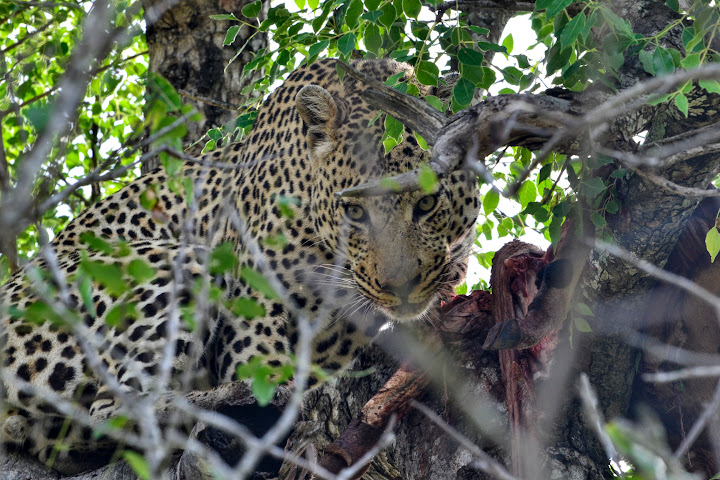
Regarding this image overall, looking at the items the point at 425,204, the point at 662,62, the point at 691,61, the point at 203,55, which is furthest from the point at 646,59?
the point at 203,55

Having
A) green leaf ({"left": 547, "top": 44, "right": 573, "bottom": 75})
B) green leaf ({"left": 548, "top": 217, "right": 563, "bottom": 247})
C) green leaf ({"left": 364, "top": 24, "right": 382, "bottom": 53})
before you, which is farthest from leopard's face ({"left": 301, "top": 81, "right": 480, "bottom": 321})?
green leaf ({"left": 547, "top": 44, "right": 573, "bottom": 75})

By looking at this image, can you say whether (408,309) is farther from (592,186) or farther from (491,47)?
(491,47)

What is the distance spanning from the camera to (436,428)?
186 inches

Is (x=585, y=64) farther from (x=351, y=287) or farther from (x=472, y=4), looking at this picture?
(x=351, y=287)

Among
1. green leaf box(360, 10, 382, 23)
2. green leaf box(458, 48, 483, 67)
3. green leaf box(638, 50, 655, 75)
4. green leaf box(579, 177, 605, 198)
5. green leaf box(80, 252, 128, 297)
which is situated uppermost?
green leaf box(80, 252, 128, 297)

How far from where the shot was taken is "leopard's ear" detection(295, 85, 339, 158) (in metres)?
5.57

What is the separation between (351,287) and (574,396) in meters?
1.59

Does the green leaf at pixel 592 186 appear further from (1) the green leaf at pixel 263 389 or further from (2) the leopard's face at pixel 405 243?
(1) the green leaf at pixel 263 389

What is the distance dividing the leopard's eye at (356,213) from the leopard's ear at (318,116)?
47cm

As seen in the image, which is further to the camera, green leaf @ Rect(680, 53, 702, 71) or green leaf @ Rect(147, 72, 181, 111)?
green leaf @ Rect(680, 53, 702, 71)

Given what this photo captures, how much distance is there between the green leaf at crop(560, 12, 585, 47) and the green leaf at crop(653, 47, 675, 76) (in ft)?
1.13

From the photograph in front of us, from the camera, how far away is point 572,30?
3.63 m

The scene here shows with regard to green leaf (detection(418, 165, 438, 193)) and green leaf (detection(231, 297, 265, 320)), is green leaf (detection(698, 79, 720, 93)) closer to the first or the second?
green leaf (detection(418, 165, 438, 193))

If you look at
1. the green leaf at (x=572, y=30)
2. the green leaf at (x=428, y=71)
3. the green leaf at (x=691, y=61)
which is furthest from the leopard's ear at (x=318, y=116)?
the green leaf at (x=691, y=61)
